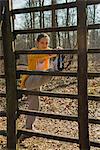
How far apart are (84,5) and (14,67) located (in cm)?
112

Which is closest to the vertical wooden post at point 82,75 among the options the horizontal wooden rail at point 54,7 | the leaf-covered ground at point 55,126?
the horizontal wooden rail at point 54,7

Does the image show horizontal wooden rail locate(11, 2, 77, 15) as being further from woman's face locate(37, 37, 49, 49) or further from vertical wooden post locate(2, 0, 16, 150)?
woman's face locate(37, 37, 49, 49)

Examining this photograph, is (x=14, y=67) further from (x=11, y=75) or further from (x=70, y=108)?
(x=70, y=108)

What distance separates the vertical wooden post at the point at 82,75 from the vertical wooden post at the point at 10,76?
0.85 meters

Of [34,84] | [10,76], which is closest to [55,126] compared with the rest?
[34,84]

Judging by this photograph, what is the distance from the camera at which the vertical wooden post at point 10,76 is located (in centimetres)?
374

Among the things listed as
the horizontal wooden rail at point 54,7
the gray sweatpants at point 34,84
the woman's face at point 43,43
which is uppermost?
the horizontal wooden rail at point 54,7

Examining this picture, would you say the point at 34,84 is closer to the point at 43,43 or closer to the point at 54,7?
the point at 43,43

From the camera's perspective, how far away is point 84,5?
Answer: 10.5ft

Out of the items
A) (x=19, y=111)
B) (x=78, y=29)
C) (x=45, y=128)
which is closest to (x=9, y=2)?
(x=78, y=29)

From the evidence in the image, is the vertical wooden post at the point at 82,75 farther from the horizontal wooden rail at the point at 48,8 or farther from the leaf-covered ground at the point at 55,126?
the leaf-covered ground at the point at 55,126

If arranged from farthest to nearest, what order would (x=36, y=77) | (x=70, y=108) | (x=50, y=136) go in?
(x=70, y=108) < (x=36, y=77) < (x=50, y=136)

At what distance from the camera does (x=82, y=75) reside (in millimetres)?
3277

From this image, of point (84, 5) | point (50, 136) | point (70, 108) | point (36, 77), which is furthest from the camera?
point (70, 108)
